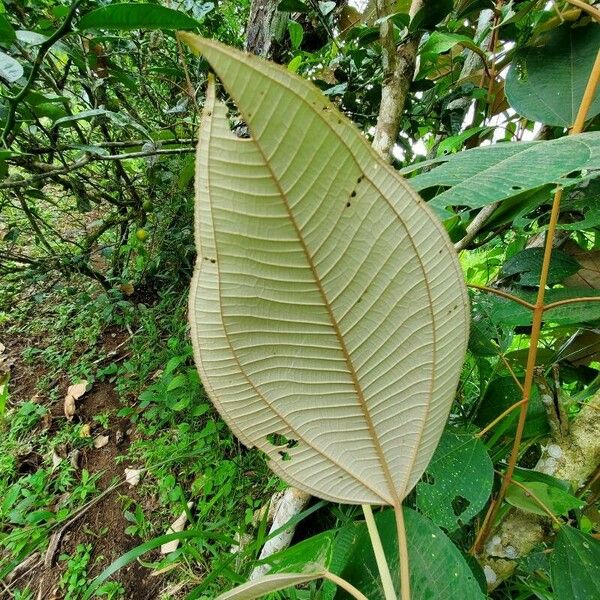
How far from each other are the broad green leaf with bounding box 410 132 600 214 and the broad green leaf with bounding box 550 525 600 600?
0.46m

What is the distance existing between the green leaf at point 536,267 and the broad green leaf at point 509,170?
0.33 m

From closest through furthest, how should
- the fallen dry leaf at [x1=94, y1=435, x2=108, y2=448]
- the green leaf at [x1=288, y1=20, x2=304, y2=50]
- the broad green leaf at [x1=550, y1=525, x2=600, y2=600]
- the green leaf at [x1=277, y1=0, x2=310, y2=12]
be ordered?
the broad green leaf at [x1=550, y1=525, x2=600, y2=600] < the green leaf at [x1=277, y1=0, x2=310, y2=12] < the green leaf at [x1=288, y1=20, x2=304, y2=50] < the fallen dry leaf at [x1=94, y1=435, x2=108, y2=448]

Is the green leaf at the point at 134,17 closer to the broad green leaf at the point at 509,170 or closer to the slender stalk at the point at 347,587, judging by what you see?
the broad green leaf at the point at 509,170

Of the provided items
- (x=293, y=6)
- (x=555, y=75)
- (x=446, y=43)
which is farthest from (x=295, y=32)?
(x=555, y=75)

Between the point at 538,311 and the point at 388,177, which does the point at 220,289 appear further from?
the point at 538,311

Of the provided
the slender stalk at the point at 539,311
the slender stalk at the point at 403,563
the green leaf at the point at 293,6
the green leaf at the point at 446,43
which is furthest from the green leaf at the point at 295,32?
the slender stalk at the point at 403,563

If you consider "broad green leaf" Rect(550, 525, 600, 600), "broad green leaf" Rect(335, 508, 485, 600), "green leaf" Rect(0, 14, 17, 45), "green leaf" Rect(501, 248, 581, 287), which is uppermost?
"green leaf" Rect(0, 14, 17, 45)

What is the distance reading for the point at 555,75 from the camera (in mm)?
526

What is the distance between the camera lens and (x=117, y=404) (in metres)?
1.62

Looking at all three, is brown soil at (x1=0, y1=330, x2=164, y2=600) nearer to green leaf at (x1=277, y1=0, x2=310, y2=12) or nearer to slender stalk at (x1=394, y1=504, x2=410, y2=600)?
slender stalk at (x1=394, y1=504, x2=410, y2=600)

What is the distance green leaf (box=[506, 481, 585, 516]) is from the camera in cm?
52

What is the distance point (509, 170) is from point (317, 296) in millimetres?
181

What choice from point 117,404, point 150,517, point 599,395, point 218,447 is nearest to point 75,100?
point 117,404

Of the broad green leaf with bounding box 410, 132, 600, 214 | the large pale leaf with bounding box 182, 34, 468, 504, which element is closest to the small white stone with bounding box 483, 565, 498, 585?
the large pale leaf with bounding box 182, 34, 468, 504
